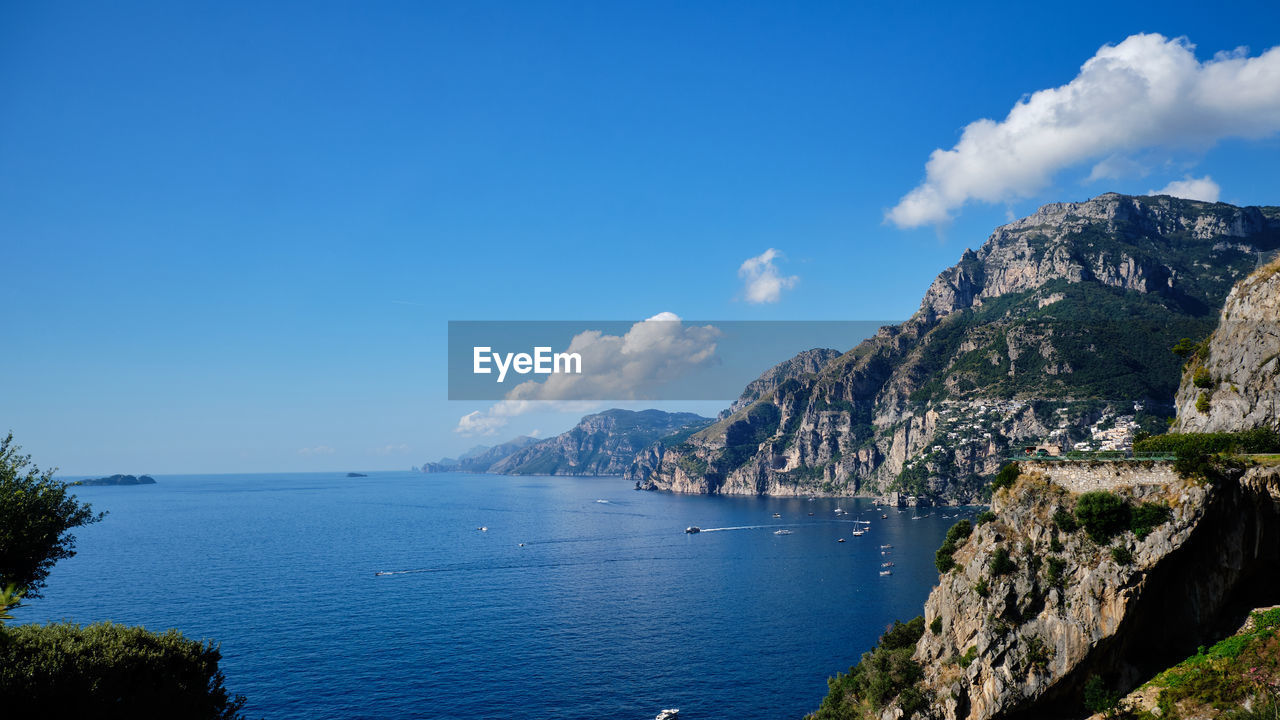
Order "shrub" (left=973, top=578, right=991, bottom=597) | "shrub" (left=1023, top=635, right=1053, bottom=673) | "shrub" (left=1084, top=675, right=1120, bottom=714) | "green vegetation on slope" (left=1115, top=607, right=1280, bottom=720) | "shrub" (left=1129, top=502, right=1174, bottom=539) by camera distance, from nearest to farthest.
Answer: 1. "green vegetation on slope" (left=1115, top=607, right=1280, bottom=720)
2. "shrub" (left=1084, top=675, right=1120, bottom=714)
3. "shrub" (left=1129, top=502, right=1174, bottom=539)
4. "shrub" (left=1023, top=635, right=1053, bottom=673)
5. "shrub" (left=973, top=578, right=991, bottom=597)

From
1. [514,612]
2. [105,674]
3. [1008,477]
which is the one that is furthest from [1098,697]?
[514,612]

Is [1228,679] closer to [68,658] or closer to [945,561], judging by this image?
[945,561]

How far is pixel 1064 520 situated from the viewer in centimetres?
3894

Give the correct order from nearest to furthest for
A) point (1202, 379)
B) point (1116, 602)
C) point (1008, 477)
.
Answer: point (1116, 602) < point (1008, 477) < point (1202, 379)

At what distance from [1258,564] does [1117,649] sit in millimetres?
9096

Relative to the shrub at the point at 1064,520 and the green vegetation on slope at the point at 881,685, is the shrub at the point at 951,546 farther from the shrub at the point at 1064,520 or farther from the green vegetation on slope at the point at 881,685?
the shrub at the point at 1064,520

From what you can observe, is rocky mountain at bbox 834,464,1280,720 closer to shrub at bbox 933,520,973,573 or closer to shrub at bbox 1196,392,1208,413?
shrub at bbox 933,520,973,573

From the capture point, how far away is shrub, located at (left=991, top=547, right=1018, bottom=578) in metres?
39.8

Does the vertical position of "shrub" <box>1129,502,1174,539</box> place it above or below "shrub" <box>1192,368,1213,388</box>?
below

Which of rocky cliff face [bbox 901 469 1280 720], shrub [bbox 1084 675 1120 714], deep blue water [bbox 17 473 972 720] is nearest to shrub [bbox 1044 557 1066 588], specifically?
rocky cliff face [bbox 901 469 1280 720]

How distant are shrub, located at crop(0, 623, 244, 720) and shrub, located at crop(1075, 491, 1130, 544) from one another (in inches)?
1941

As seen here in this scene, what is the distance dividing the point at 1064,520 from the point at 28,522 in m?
57.2

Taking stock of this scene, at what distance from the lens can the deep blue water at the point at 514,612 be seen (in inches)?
2276

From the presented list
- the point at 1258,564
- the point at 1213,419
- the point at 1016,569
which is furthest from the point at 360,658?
the point at 1213,419
